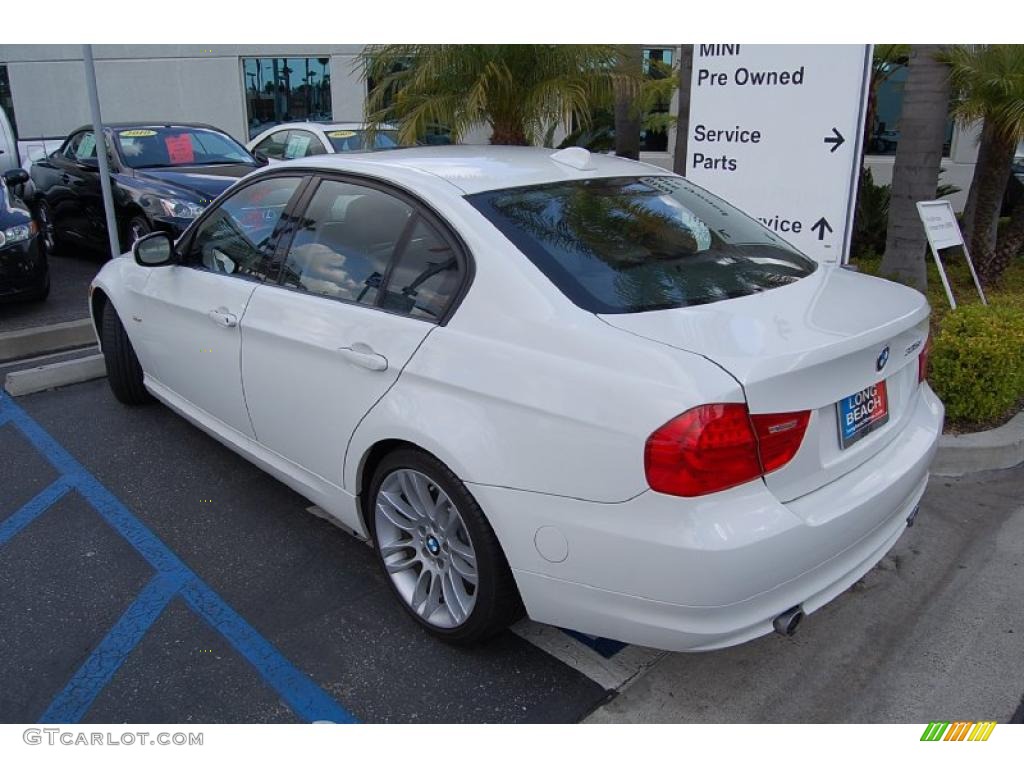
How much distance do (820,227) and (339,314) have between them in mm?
3551

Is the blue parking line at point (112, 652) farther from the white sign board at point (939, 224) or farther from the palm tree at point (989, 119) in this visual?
the palm tree at point (989, 119)

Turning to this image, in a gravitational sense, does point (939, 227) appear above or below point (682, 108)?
below

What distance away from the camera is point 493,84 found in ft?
21.6

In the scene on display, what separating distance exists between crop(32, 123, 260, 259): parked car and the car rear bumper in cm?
637

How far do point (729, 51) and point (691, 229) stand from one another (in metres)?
2.92

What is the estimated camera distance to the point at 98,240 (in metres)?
8.82

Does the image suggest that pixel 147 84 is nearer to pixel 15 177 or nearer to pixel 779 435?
pixel 15 177

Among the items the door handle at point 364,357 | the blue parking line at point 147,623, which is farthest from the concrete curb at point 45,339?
the door handle at point 364,357

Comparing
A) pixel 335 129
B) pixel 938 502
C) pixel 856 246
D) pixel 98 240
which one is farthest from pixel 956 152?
pixel 98 240

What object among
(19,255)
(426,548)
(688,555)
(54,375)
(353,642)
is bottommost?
(353,642)

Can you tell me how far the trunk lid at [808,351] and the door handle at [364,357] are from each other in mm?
829

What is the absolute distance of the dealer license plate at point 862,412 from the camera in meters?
2.49

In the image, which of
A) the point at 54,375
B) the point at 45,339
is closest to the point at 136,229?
the point at 45,339

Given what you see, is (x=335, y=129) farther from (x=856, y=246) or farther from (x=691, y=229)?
(x=691, y=229)
